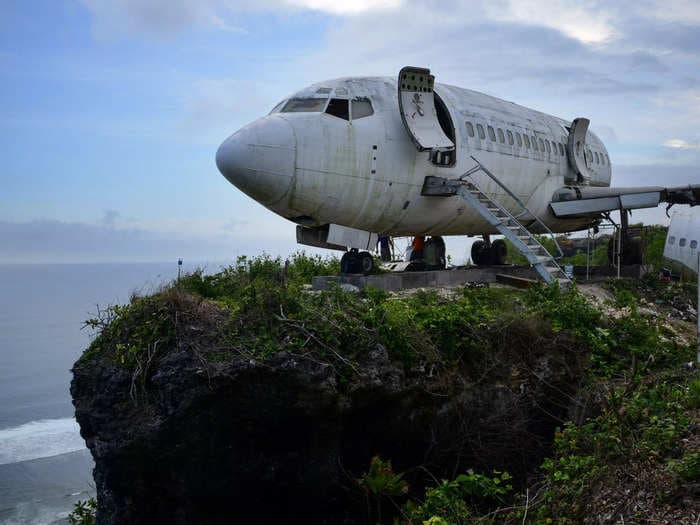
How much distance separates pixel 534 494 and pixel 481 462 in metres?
1.81

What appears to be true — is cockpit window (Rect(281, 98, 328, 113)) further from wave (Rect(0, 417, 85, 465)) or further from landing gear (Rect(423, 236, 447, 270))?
wave (Rect(0, 417, 85, 465))

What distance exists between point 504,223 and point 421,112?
2.71 metres

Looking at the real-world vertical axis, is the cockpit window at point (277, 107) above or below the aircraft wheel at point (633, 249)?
above

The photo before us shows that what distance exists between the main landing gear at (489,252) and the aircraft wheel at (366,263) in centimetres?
719

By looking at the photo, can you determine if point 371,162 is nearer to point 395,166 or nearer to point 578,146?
point 395,166

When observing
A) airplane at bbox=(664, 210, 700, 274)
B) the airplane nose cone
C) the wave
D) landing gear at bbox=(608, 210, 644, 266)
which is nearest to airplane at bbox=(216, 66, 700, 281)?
the airplane nose cone

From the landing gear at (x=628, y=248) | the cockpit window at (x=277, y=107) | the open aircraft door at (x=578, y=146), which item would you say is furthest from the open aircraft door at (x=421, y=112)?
the landing gear at (x=628, y=248)

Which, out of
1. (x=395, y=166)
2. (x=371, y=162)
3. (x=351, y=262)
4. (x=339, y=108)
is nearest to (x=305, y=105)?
(x=339, y=108)

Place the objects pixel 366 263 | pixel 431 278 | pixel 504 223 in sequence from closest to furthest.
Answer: pixel 366 263 → pixel 431 278 → pixel 504 223

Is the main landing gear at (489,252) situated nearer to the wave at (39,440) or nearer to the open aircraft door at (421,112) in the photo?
the open aircraft door at (421,112)

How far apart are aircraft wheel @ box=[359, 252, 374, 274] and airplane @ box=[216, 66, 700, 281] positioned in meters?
0.02

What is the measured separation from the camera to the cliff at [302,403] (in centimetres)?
1007

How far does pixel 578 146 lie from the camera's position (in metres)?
21.5

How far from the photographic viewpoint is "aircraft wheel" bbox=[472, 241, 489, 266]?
22125mm
